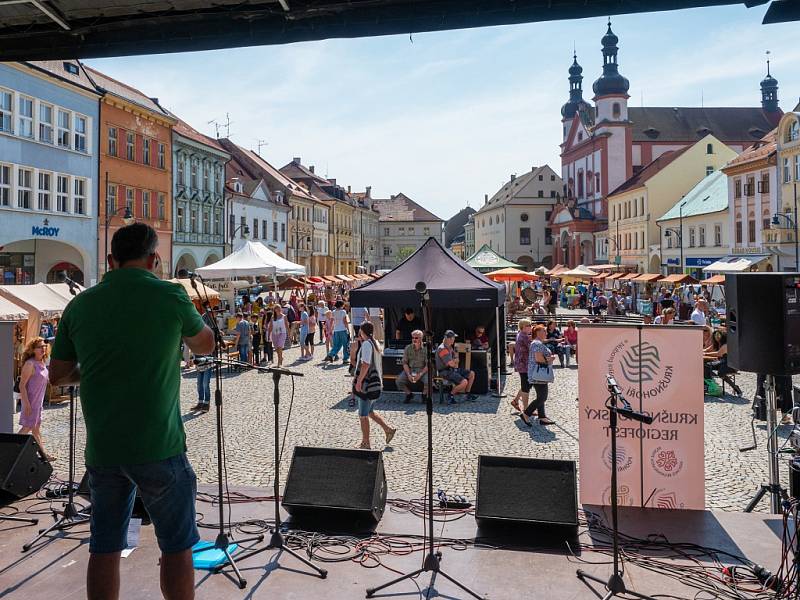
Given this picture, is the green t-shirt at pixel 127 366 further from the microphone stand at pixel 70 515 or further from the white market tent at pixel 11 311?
the white market tent at pixel 11 311

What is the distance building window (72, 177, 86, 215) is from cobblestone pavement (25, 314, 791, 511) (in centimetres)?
2085

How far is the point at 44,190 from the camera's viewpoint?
30.0 meters

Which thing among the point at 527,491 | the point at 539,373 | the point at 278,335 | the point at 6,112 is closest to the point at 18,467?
the point at 527,491

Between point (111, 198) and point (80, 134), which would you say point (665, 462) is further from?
point (111, 198)

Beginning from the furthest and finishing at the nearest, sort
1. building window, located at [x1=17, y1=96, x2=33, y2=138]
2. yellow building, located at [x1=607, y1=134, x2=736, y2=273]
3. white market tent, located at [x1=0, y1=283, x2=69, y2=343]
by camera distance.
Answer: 1. yellow building, located at [x1=607, y1=134, x2=736, y2=273]
2. building window, located at [x1=17, y1=96, x2=33, y2=138]
3. white market tent, located at [x1=0, y1=283, x2=69, y2=343]

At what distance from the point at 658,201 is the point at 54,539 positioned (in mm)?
68869

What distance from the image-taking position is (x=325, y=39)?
4785 mm

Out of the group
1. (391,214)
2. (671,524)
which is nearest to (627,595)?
(671,524)

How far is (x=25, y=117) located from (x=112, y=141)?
22.6ft

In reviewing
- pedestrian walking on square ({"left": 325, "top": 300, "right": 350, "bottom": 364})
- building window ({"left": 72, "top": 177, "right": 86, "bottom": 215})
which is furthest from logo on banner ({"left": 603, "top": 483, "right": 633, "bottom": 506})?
building window ({"left": 72, "top": 177, "right": 86, "bottom": 215})

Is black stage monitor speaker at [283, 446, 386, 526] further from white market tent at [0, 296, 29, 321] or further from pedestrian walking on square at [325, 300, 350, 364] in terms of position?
pedestrian walking on square at [325, 300, 350, 364]

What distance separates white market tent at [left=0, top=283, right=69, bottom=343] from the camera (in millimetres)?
14738

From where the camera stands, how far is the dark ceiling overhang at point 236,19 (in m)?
4.50

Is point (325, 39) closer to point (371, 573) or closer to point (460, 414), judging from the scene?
point (371, 573)
